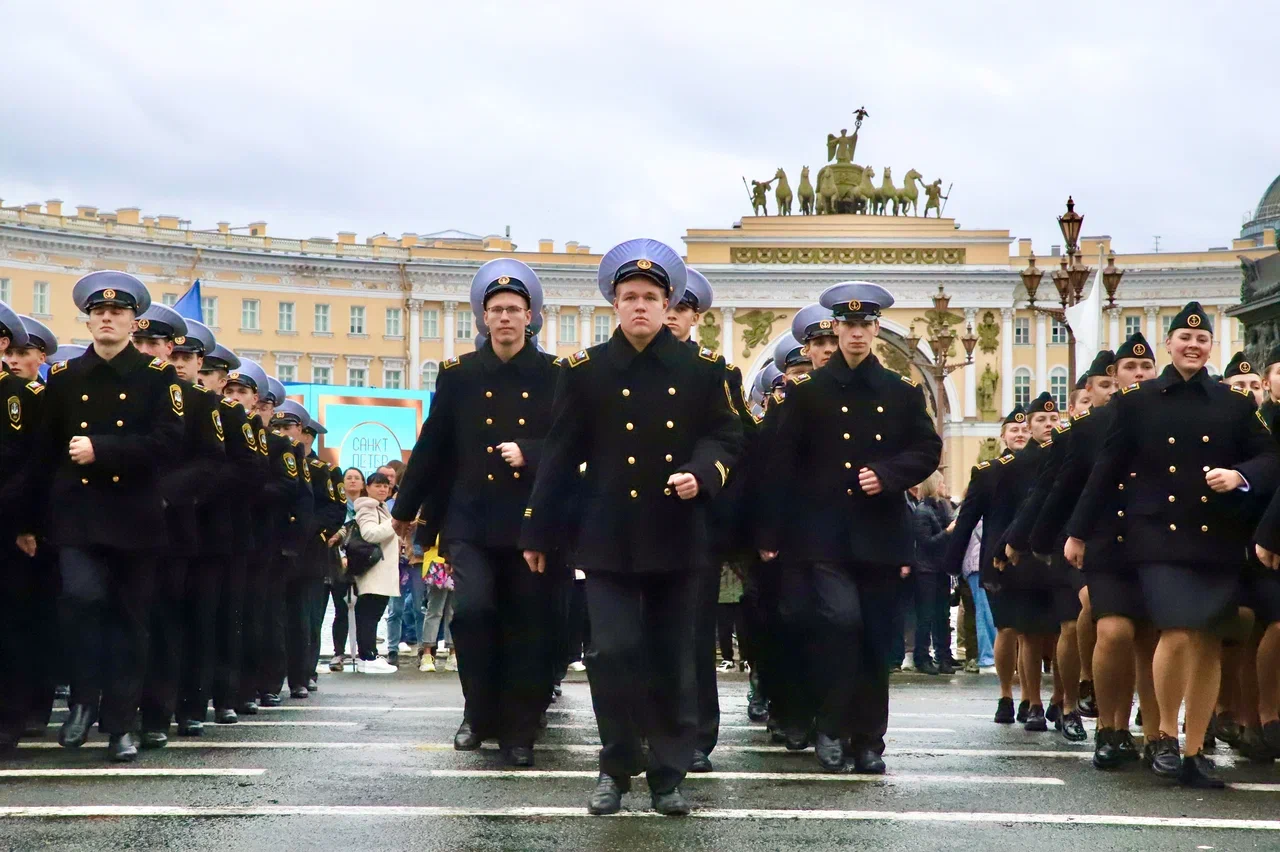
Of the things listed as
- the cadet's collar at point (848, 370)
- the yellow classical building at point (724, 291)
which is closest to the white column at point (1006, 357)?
the yellow classical building at point (724, 291)

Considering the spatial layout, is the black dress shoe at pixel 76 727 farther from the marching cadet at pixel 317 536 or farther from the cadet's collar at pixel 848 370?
the marching cadet at pixel 317 536

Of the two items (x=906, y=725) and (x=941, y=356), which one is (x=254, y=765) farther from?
(x=941, y=356)

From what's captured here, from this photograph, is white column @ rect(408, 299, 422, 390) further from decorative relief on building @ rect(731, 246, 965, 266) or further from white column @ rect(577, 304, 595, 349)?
decorative relief on building @ rect(731, 246, 965, 266)

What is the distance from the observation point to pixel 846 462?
930cm

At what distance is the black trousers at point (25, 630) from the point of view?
9.70 meters

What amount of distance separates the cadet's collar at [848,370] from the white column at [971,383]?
7574 centimetres

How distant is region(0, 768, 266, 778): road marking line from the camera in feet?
28.0

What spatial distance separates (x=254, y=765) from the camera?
905 centimetres

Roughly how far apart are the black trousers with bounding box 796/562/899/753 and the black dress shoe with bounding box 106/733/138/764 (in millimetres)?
3287

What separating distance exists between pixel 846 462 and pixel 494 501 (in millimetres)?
1745

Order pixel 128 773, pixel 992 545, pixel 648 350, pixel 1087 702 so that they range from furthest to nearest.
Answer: pixel 1087 702 → pixel 992 545 → pixel 128 773 → pixel 648 350

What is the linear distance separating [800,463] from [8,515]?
3959 millimetres

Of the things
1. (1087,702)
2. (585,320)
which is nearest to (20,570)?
(1087,702)

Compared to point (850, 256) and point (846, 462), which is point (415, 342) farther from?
point (846, 462)
